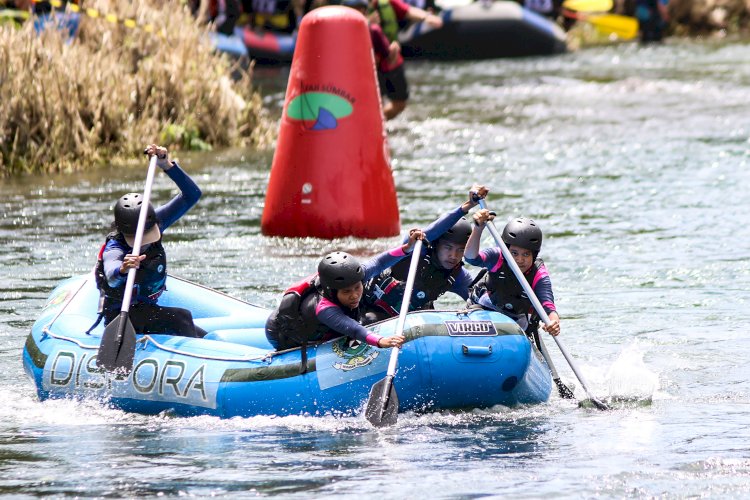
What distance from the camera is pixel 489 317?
750cm

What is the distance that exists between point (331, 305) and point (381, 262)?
0.52 meters

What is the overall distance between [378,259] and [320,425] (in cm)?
101

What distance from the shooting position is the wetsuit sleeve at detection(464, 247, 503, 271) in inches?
315

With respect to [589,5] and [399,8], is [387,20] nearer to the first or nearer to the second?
[399,8]

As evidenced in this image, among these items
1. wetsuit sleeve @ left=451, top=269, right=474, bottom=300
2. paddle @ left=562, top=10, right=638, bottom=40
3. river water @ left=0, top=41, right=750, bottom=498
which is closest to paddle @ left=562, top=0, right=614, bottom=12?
paddle @ left=562, top=10, right=638, bottom=40

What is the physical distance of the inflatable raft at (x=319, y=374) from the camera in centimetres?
735

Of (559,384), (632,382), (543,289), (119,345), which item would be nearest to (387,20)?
(543,289)

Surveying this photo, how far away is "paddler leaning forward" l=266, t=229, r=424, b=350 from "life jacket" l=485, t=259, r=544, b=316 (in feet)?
1.79

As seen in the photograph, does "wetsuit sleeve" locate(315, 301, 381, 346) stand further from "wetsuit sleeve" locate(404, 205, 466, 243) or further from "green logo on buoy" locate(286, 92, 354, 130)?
"green logo on buoy" locate(286, 92, 354, 130)

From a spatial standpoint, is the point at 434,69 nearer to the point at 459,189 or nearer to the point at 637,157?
the point at 637,157

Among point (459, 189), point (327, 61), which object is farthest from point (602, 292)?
point (459, 189)

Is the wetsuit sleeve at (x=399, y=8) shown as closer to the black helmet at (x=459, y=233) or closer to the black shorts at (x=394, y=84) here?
the black shorts at (x=394, y=84)

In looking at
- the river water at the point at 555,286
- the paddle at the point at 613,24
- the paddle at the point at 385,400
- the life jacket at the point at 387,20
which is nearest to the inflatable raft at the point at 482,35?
the paddle at the point at 613,24

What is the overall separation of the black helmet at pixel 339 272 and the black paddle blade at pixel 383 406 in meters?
0.54
